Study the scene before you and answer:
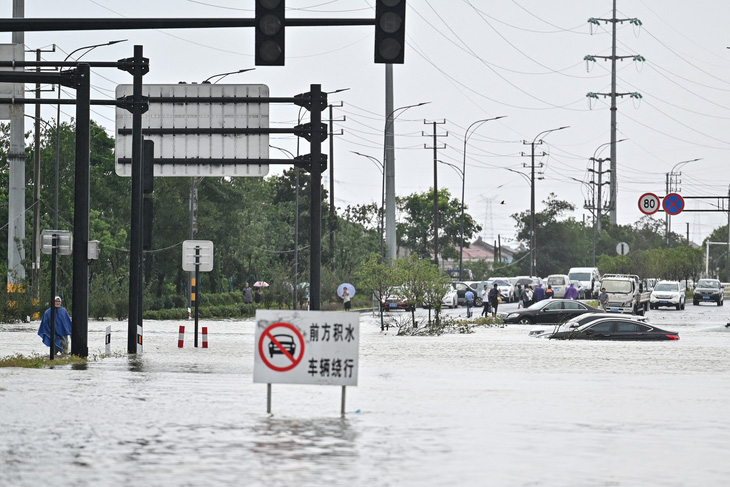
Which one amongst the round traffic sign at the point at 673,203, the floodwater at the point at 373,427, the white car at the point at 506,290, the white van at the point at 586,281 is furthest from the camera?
the white van at the point at 586,281

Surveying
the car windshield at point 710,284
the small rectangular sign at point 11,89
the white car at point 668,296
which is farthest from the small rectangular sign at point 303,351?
the car windshield at point 710,284

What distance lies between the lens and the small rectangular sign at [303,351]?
15742 mm

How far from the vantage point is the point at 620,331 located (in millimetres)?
40750

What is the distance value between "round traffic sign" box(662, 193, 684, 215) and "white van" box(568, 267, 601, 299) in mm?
34800

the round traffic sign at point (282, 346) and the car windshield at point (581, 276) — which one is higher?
the car windshield at point (581, 276)

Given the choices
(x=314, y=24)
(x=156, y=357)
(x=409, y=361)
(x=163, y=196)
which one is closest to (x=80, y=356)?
(x=156, y=357)

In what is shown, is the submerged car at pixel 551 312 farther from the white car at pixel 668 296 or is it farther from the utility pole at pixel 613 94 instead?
the utility pole at pixel 613 94

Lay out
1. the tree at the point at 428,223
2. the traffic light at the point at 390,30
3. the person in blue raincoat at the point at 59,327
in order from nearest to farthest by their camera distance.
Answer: the traffic light at the point at 390,30 → the person in blue raincoat at the point at 59,327 → the tree at the point at 428,223

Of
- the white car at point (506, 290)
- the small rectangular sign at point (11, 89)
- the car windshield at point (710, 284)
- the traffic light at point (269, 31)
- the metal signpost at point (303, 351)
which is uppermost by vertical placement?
the small rectangular sign at point (11, 89)

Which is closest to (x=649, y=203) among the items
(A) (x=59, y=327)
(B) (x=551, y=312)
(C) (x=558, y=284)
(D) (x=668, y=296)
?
(B) (x=551, y=312)

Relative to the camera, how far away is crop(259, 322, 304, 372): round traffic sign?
15758mm

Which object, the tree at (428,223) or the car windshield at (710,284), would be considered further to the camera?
the tree at (428,223)

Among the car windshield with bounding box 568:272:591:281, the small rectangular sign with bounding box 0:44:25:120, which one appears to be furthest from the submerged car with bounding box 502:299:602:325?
the car windshield with bounding box 568:272:591:281

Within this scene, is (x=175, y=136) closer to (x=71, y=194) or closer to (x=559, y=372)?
(x=559, y=372)
